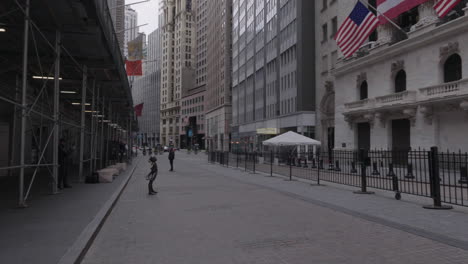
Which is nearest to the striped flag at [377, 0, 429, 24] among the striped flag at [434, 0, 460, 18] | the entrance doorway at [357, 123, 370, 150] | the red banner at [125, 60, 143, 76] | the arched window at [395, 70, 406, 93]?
the arched window at [395, 70, 406, 93]

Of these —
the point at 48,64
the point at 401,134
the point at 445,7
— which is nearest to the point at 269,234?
the point at 48,64

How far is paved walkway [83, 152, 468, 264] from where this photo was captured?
5.79 metres

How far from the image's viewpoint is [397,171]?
49.6 feet

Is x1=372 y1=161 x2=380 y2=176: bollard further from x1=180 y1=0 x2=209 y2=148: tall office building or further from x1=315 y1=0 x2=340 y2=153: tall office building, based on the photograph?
x1=180 y1=0 x2=209 y2=148: tall office building

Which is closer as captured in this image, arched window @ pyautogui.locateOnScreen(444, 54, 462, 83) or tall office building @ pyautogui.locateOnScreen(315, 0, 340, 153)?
arched window @ pyautogui.locateOnScreen(444, 54, 462, 83)

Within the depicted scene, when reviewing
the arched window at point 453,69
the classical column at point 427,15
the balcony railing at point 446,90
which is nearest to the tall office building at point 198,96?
the classical column at point 427,15

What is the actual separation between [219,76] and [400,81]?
251 ft

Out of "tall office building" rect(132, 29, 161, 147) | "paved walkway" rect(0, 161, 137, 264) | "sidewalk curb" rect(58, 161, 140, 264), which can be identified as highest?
"tall office building" rect(132, 29, 161, 147)

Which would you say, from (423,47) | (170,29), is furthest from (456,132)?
(170,29)

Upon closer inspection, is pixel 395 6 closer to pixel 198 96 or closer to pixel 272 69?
pixel 272 69

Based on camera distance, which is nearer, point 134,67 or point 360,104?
point 134,67

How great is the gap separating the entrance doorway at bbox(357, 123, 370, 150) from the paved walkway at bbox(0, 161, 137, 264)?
27150 millimetres

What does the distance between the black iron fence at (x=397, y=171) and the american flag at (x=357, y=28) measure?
6.96 m

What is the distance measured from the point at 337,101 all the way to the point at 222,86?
63.7 meters
